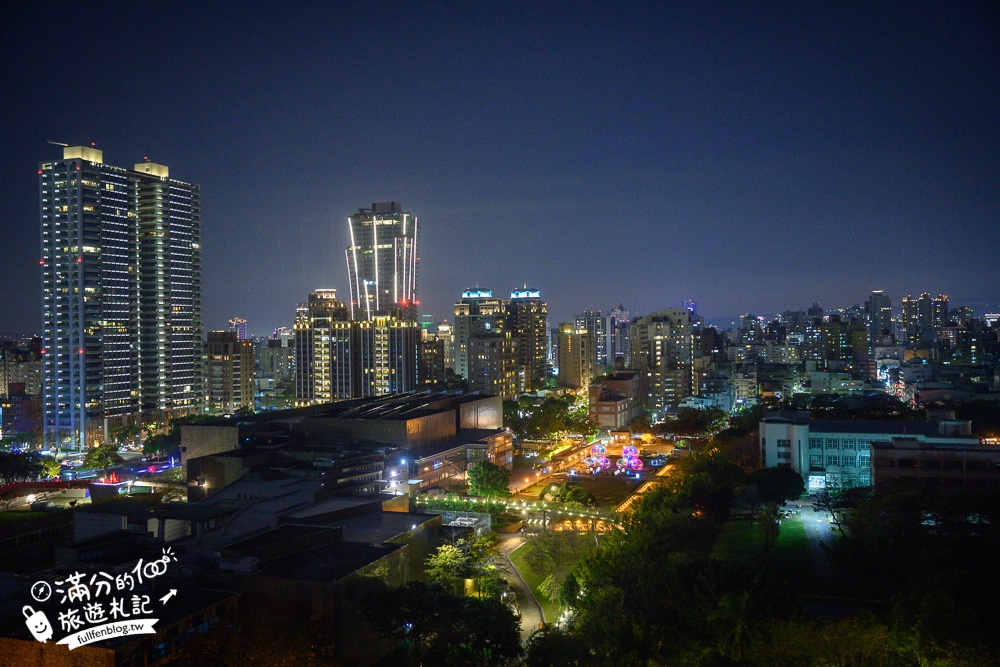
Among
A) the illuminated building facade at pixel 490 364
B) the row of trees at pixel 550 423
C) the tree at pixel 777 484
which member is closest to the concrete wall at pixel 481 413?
the row of trees at pixel 550 423

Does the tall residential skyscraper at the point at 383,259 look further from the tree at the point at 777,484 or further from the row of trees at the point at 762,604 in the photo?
the row of trees at the point at 762,604

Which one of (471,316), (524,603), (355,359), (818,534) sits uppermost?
(471,316)

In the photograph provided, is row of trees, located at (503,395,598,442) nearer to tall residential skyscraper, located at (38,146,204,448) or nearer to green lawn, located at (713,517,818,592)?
green lawn, located at (713,517,818,592)

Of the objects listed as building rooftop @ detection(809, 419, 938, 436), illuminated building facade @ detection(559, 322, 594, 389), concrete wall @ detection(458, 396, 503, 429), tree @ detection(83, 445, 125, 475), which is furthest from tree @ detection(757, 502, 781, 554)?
illuminated building facade @ detection(559, 322, 594, 389)

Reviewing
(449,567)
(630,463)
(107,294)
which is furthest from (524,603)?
(107,294)

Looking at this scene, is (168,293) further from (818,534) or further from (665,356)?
(818,534)

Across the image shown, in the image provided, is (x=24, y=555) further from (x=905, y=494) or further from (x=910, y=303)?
(x=910, y=303)

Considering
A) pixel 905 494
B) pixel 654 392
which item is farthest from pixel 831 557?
pixel 654 392
